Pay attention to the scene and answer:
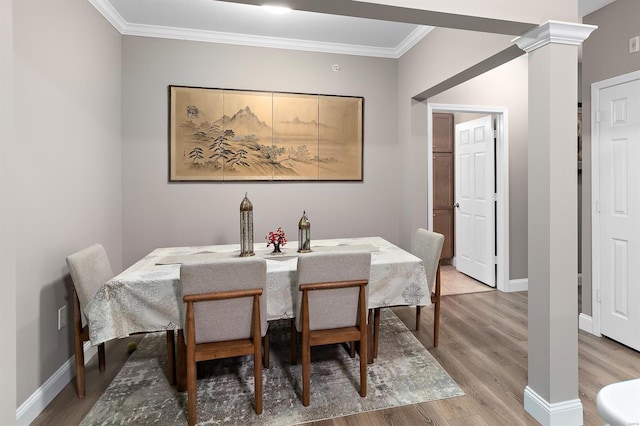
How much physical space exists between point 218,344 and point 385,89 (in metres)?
3.16

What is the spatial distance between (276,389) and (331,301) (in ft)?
2.27

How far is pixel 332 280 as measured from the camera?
198cm

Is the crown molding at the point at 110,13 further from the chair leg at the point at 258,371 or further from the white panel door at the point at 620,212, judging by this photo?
the white panel door at the point at 620,212

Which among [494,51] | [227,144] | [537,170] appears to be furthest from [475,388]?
[227,144]

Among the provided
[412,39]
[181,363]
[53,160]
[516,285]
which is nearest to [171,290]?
[181,363]

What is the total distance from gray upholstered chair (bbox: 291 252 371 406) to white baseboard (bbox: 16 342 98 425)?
4.82 feet

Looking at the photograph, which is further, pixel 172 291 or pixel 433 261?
pixel 433 261

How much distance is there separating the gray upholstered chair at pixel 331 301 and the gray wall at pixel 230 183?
5.58ft

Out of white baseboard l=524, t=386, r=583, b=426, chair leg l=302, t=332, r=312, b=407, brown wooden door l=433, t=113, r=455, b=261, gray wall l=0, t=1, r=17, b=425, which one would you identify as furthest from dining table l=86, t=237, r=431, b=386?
brown wooden door l=433, t=113, r=455, b=261

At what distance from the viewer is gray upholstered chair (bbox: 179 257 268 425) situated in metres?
1.77

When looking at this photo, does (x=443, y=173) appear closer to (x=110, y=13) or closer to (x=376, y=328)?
(x=376, y=328)

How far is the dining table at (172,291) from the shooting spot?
1917 mm

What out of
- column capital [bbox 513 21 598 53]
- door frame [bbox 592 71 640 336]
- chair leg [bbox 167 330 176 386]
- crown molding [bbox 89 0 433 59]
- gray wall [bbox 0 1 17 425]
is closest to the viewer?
gray wall [bbox 0 1 17 425]

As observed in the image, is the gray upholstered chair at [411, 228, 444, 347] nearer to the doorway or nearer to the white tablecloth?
the white tablecloth
